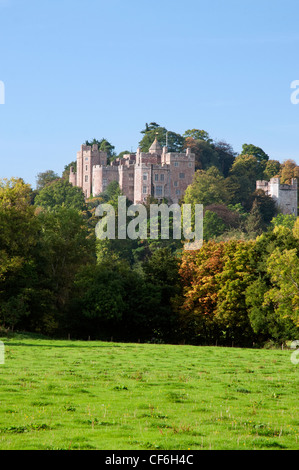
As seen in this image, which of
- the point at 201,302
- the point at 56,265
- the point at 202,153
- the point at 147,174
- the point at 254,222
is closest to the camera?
the point at 201,302

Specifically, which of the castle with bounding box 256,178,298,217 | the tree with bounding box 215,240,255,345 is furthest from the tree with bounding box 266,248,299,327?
the castle with bounding box 256,178,298,217

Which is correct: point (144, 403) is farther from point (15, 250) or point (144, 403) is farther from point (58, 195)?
point (58, 195)

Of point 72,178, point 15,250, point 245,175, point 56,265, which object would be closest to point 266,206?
point 245,175

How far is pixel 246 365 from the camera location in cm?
2702

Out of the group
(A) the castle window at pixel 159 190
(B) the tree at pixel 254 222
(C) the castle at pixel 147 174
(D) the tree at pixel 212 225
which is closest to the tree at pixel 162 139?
(C) the castle at pixel 147 174

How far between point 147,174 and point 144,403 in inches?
4040

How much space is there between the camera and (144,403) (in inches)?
655

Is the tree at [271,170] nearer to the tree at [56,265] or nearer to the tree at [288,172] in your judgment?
the tree at [288,172]

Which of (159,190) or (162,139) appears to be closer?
(159,190)

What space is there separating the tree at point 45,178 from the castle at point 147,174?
19.4m

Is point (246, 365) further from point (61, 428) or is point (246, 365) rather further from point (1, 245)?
point (1, 245)

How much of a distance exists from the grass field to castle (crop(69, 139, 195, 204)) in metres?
90.6

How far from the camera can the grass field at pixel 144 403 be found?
1266 cm
